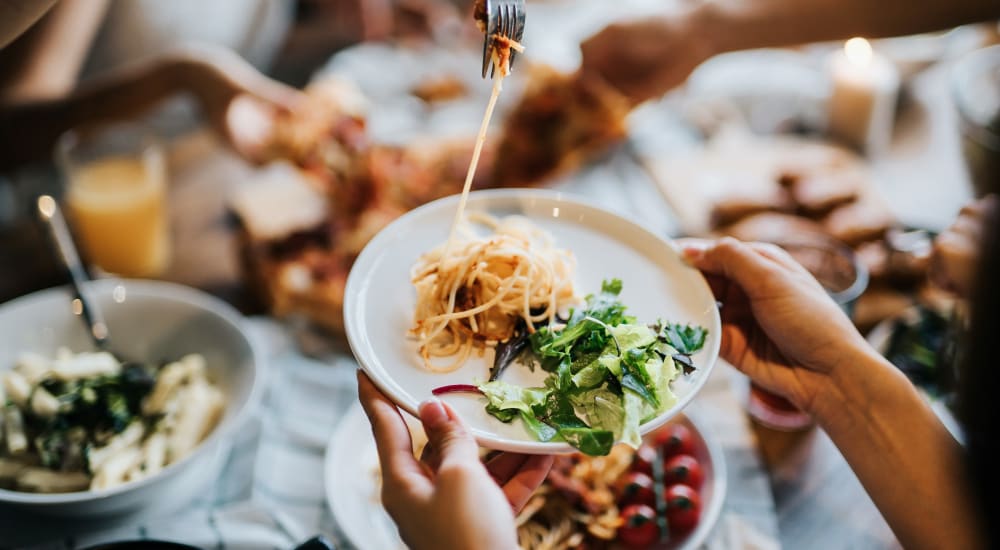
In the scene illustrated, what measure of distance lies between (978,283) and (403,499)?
0.75 m

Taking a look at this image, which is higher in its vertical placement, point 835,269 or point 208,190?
point 835,269

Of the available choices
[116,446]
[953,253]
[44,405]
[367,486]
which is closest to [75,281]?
[44,405]

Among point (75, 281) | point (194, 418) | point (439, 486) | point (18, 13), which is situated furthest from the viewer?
point (75, 281)

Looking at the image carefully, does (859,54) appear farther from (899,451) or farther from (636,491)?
(636,491)

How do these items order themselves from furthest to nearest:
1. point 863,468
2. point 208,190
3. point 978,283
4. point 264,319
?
point 208,190
point 264,319
point 863,468
point 978,283

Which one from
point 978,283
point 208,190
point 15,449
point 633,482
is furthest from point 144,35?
point 978,283

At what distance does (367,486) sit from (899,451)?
1.02 metres

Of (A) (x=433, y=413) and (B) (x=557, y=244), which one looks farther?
(B) (x=557, y=244)

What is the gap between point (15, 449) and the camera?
1.44 metres

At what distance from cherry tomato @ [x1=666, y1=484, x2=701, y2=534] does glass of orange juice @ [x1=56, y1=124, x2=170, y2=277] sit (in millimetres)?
1729

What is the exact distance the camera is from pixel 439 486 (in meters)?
1.00

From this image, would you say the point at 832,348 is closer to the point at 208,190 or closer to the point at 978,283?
the point at 978,283

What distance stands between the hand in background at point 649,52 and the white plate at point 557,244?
3.45ft

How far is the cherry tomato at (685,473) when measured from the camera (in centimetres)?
149
